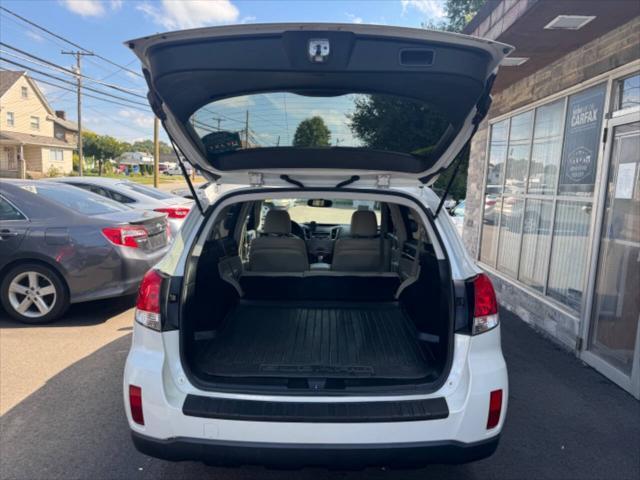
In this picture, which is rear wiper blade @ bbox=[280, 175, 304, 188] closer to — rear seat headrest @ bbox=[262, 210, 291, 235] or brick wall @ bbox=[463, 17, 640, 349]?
rear seat headrest @ bbox=[262, 210, 291, 235]

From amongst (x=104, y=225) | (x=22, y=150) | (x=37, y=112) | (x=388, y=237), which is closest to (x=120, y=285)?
(x=104, y=225)

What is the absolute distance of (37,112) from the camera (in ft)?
127

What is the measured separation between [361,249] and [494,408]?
211cm

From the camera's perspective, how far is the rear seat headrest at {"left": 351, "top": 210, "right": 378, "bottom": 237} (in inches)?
158

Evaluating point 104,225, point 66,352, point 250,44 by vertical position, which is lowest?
point 66,352

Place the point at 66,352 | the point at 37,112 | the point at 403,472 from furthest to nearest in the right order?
1. the point at 37,112
2. the point at 66,352
3. the point at 403,472

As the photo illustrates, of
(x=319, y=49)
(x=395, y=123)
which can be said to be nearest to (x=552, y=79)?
(x=395, y=123)

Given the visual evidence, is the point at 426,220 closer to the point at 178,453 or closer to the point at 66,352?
the point at 178,453

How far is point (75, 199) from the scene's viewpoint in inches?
211

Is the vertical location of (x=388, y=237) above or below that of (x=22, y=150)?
below

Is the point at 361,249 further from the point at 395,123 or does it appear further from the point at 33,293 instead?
the point at 33,293

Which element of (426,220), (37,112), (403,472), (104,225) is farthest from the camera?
(37,112)

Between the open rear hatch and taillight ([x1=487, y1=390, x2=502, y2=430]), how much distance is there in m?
1.24

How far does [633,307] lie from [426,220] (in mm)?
2579
